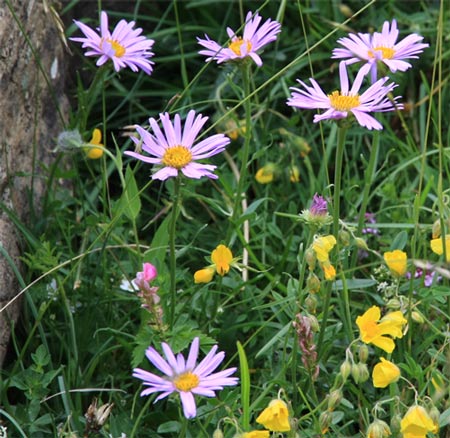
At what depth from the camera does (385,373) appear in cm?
143

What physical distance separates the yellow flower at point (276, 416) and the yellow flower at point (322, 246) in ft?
0.77

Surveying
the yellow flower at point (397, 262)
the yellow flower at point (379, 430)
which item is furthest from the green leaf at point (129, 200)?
the yellow flower at point (379, 430)

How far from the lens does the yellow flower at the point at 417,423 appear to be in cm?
134

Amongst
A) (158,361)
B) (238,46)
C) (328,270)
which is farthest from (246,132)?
(158,361)

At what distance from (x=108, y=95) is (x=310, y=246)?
130 cm

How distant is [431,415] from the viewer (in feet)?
4.49

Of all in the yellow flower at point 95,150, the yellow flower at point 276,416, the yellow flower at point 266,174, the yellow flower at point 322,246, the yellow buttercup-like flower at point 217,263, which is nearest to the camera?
the yellow flower at point 276,416

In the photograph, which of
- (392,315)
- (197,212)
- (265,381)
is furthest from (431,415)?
(197,212)

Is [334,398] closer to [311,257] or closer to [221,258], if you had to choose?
[311,257]

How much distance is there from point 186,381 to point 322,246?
0.30 m

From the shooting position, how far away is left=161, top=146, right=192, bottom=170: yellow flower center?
1.48 meters

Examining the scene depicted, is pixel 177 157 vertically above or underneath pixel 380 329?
above

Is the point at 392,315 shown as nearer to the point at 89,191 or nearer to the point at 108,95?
the point at 89,191

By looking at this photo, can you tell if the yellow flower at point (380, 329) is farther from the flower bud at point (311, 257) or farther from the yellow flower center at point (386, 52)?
the yellow flower center at point (386, 52)
